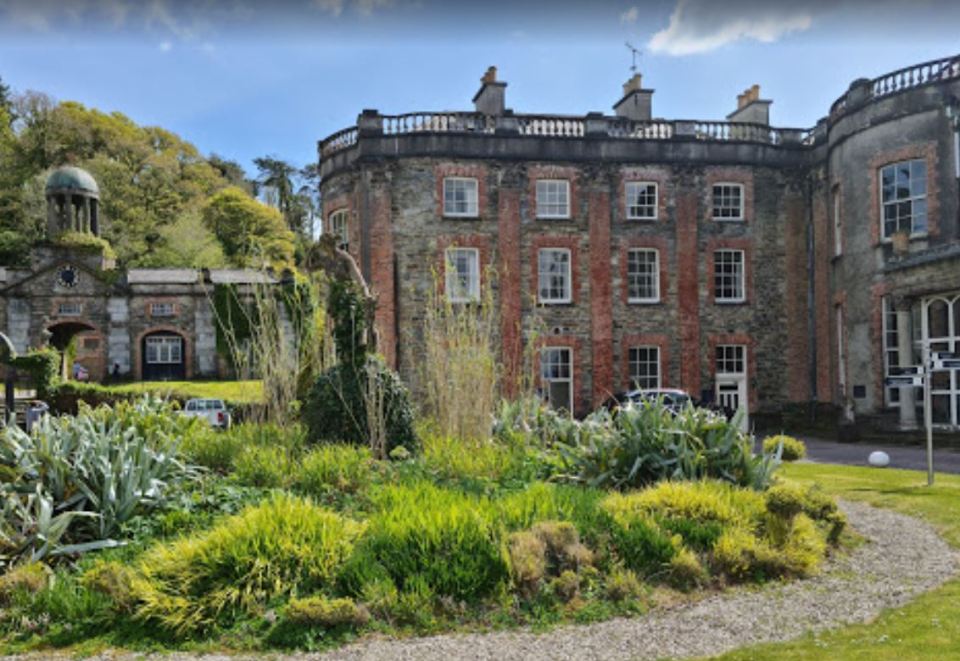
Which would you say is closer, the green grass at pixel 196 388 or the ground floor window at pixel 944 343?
the ground floor window at pixel 944 343

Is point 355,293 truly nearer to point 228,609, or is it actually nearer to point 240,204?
point 228,609

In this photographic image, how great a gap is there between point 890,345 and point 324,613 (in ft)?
70.3

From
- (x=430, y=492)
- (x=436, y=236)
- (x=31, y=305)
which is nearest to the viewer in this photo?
(x=430, y=492)

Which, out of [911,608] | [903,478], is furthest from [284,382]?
[903,478]

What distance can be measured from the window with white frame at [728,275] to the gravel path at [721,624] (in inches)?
838

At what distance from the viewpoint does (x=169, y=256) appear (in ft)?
163

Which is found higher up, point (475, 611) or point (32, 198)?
point (32, 198)

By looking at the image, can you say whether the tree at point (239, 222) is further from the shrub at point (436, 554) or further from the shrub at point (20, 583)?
the shrub at point (436, 554)

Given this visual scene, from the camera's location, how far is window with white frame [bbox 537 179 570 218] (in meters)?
27.1

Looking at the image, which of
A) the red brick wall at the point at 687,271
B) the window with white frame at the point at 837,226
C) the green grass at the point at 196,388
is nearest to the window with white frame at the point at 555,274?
the red brick wall at the point at 687,271

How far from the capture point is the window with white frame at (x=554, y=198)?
27.1 m

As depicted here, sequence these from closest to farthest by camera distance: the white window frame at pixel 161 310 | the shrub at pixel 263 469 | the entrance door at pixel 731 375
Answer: the shrub at pixel 263 469, the entrance door at pixel 731 375, the white window frame at pixel 161 310

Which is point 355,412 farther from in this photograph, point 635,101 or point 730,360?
point 635,101

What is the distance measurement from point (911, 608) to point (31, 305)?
39.0 meters
